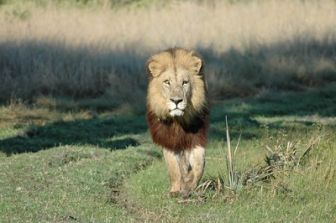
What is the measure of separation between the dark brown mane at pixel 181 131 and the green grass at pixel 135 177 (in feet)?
1.82

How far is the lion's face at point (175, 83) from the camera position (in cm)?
928

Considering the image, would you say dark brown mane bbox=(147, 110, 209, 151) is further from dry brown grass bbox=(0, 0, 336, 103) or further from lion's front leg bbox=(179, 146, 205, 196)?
dry brown grass bbox=(0, 0, 336, 103)

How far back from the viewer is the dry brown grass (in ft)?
70.4

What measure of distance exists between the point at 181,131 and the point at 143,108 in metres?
10.3

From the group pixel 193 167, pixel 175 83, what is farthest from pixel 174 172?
pixel 175 83

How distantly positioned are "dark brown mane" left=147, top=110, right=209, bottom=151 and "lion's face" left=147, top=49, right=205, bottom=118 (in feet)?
0.60

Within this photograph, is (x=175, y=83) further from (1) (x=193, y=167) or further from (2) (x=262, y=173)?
(2) (x=262, y=173)

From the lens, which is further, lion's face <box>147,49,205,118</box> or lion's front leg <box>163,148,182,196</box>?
lion's front leg <box>163,148,182,196</box>

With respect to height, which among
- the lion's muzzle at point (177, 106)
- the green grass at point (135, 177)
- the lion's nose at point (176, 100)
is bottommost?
the green grass at point (135, 177)

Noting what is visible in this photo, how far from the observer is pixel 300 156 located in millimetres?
10883

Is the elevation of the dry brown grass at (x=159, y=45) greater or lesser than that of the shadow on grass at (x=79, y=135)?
greater

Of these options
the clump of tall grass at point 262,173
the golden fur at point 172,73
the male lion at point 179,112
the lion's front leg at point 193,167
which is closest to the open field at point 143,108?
the clump of tall grass at point 262,173

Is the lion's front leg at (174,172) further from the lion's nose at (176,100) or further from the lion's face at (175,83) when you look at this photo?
the lion's nose at (176,100)

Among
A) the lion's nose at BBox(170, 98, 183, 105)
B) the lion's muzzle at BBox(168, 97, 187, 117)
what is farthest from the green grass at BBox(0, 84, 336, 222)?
the lion's nose at BBox(170, 98, 183, 105)
